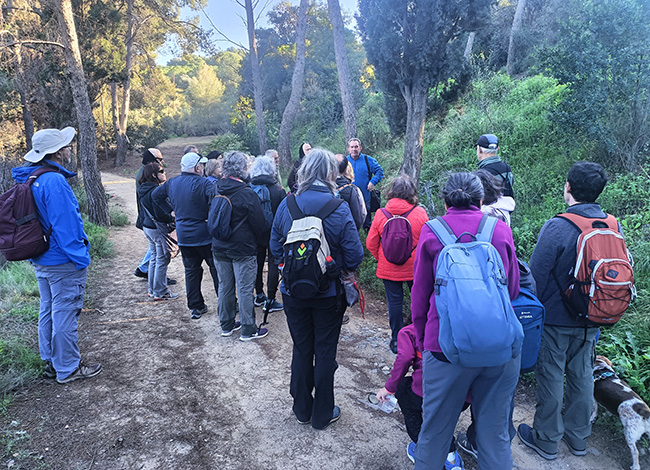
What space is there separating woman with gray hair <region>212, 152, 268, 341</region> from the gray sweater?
270 cm

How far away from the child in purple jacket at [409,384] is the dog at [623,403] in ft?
3.94

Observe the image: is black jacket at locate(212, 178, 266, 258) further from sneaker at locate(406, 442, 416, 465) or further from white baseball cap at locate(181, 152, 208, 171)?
sneaker at locate(406, 442, 416, 465)

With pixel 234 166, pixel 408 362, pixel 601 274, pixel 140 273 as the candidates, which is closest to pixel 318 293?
pixel 408 362

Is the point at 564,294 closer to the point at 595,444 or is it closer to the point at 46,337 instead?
the point at 595,444

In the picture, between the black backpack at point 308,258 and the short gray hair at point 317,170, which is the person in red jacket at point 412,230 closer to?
the short gray hair at point 317,170

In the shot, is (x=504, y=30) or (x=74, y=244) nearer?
(x=74, y=244)

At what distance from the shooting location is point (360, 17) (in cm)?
882

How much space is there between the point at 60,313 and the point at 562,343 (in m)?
4.15

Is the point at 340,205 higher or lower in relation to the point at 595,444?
higher

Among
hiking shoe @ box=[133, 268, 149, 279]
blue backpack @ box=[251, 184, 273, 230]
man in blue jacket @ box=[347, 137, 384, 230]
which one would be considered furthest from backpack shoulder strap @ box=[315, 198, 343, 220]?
hiking shoe @ box=[133, 268, 149, 279]

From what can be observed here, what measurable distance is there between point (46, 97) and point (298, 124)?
10.7m

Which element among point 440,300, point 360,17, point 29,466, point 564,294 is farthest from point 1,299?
point 360,17

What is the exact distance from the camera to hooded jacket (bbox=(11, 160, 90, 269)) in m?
3.40

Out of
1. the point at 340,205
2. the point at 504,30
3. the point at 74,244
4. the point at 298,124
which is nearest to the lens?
the point at 340,205
